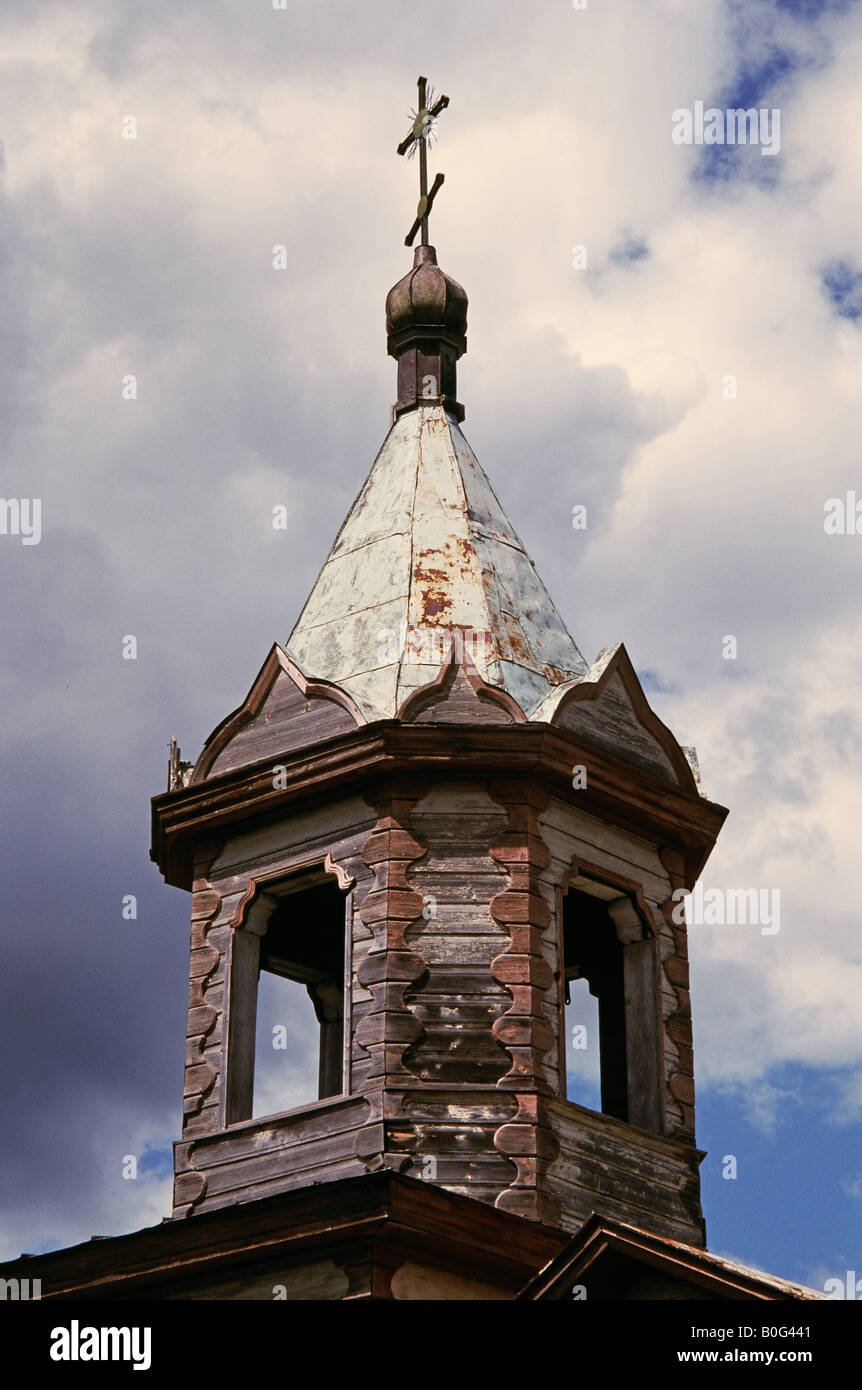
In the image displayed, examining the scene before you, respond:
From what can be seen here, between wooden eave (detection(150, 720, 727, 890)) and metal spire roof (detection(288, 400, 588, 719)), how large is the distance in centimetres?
47

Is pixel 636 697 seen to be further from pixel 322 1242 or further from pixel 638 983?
pixel 322 1242

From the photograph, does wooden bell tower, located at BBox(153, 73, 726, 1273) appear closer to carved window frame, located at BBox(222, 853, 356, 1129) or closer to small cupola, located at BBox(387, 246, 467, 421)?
carved window frame, located at BBox(222, 853, 356, 1129)

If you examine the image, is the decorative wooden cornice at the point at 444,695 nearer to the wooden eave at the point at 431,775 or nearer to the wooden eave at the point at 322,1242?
the wooden eave at the point at 431,775

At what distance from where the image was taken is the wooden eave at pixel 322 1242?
17547 mm

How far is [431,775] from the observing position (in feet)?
66.1

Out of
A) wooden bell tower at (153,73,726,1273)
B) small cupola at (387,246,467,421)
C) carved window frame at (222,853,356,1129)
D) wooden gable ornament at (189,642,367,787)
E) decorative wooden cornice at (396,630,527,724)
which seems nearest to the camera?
wooden bell tower at (153,73,726,1273)

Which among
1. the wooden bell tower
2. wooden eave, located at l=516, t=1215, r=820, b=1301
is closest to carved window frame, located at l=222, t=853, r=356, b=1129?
the wooden bell tower

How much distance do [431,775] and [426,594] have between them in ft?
6.86

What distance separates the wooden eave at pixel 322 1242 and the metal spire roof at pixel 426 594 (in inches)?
170

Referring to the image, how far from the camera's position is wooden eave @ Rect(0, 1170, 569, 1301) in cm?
1755

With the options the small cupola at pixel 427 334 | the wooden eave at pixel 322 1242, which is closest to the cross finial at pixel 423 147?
the small cupola at pixel 427 334

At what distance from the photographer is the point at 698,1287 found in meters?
15.9
